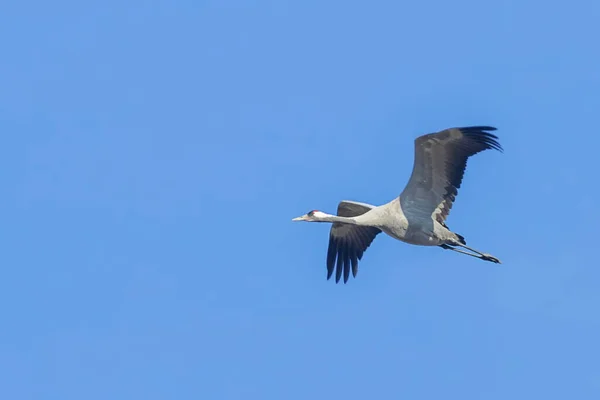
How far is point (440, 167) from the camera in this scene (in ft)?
97.2

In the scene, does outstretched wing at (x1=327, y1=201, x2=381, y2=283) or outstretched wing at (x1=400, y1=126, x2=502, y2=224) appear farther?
outstretched wing at (x1=327, y1=201, x2=381, y2=283)

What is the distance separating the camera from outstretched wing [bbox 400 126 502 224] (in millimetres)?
29016

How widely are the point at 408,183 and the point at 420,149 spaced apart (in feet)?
3.56

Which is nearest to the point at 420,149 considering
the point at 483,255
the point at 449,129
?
the point at 449,129

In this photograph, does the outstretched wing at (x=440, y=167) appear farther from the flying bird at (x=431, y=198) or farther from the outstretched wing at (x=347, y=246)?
the outstretched wing at (x=347, y=246)

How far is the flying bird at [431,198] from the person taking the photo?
1145 inches

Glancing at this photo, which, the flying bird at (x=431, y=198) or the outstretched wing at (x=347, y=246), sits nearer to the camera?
the flying bird at (x=431, y=198)

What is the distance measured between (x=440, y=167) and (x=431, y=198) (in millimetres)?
861

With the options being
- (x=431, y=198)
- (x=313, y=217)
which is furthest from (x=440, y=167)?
(x=313, y=217)

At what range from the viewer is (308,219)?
31.3m

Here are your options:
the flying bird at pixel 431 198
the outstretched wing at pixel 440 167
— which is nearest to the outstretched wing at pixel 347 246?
the flying bird at pixel 431 198

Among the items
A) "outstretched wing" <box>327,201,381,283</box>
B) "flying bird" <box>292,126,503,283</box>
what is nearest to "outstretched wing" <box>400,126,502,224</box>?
"flying bird" <box>292,126,503,283</box>

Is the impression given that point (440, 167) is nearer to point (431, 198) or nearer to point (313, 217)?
point (431, 198)

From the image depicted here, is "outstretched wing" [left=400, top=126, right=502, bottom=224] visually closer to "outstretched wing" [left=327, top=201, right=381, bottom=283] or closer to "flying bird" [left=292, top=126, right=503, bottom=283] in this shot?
"flying bird" [left=292, top=126, right=503, bottom=283]
